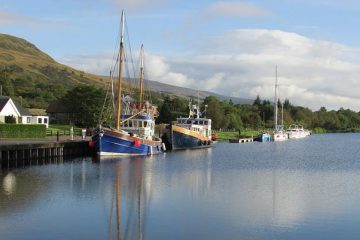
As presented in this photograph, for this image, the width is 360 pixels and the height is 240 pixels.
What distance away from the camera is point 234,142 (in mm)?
119875

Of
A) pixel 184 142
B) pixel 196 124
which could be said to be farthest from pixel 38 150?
pixel 196 124

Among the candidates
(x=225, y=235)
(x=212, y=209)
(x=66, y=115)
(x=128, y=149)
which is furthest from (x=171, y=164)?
(x=66, y=115)

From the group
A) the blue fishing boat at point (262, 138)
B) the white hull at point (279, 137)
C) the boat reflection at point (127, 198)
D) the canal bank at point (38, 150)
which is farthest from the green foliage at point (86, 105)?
the white hull at point (279, 137)

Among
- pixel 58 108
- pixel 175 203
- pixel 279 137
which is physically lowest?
pixel 175 203

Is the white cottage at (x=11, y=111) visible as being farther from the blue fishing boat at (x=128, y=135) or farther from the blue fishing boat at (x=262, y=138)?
the blue fishing boat at (x=262, y=138)

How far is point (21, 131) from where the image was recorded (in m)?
68.8

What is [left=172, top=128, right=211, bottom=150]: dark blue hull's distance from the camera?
273 feet

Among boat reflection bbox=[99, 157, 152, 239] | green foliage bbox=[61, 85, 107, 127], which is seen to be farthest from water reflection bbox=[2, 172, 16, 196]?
green foliage bbox=[61, 85, 107, 127]

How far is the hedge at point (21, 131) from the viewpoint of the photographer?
2628 inches

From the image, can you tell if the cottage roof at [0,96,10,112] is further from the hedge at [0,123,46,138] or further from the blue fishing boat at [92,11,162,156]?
the blue fishing boat at [92,11,162,156]

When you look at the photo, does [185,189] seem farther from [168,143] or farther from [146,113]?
[168,143]

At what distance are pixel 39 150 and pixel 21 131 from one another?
10.6 m

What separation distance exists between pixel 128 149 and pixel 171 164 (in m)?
8.63

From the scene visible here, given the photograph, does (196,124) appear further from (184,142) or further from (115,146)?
(115,146)
